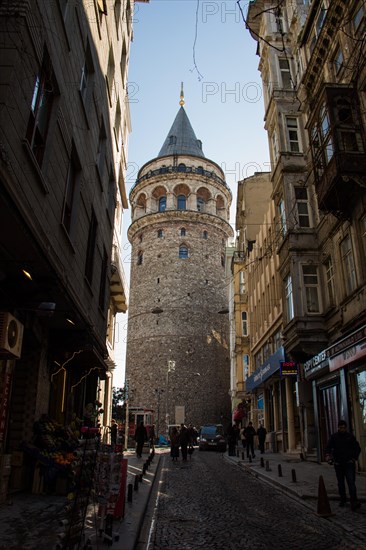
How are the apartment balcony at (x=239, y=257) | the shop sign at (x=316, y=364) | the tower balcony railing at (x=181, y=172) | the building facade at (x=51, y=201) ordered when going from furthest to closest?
the tower balcony railing at (x=181, y=172)
the apartment balcony at (x=239, y=257)
the shop sign at (x=316, y=364)
the building facade at (x=51, y=201)


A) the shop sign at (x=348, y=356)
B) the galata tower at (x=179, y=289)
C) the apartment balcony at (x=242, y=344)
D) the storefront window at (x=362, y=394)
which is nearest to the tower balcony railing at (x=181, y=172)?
the galata tower at (x=179, y=289)

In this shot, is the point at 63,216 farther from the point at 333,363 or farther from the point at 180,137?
the point at 180,137

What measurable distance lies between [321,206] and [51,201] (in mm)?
8849

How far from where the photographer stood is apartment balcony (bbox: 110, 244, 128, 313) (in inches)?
852

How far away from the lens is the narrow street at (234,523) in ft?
18.9

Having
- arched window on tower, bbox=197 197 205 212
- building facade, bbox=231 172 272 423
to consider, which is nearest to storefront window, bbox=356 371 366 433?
building facade, bbox=231 172 272 423

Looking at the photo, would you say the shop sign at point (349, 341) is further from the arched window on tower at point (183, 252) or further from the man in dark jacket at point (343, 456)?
the arched window on tower at point (183, 252)

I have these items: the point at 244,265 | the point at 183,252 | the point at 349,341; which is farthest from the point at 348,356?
the point at 183,252

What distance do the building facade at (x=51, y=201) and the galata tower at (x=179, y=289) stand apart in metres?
29.7

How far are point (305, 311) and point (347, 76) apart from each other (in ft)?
25.5

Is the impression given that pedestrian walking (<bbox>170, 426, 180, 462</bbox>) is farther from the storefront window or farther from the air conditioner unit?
the air conditioner unit

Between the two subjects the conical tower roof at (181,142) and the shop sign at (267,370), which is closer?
the shop sign at (267,370)

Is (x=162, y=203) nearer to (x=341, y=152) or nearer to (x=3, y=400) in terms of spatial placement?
(x=341, y=152)

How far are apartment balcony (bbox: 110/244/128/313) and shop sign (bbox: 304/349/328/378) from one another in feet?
30.2
